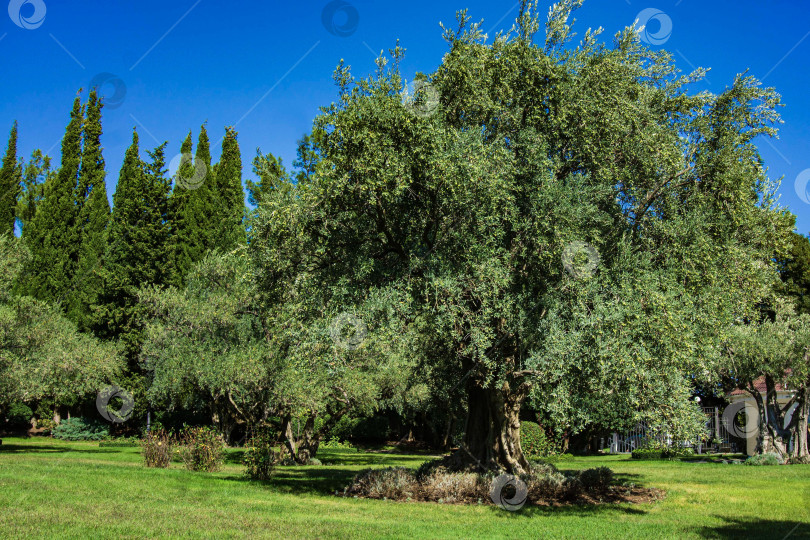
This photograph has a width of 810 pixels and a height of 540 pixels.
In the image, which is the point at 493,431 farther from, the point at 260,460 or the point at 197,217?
the point at 197,217

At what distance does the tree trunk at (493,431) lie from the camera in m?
15.0

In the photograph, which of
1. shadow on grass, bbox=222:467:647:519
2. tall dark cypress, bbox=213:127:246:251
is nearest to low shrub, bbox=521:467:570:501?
shadow on grass, bbox=222:467:647:519

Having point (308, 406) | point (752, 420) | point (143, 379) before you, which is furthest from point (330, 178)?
point (752, 420)

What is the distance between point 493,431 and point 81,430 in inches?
1285

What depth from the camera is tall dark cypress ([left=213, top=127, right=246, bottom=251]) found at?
139ft

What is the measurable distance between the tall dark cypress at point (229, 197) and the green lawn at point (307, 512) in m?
26.2

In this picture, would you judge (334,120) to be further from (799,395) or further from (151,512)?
(799,395)

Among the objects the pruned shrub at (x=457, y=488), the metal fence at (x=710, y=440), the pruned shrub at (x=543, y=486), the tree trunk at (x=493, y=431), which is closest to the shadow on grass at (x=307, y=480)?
the pruned shrub at (x=457, y=488)

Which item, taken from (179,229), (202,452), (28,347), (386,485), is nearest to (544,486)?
(386,485)

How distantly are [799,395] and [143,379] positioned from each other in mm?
34170

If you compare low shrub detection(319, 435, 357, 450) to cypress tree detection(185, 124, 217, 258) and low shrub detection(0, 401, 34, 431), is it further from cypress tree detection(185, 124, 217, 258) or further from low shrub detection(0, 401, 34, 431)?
low shrub detection(0, 401, 34, 431)

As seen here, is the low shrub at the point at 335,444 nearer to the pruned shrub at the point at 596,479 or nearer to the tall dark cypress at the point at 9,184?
the pruned shrub at the point at 596,479

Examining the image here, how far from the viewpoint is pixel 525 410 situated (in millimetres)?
35250

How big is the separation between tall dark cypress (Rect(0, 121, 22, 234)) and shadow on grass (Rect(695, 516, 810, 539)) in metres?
48.6
